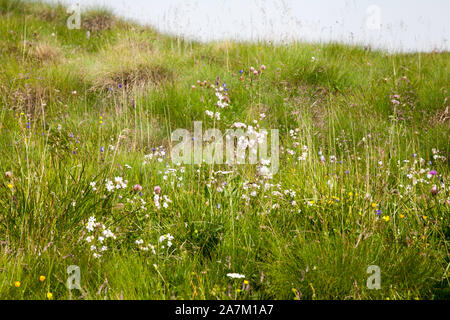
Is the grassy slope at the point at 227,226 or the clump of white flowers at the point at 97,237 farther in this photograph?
the clump of white flowers at the point at 97,237

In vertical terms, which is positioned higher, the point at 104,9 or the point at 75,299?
the point at 104,9

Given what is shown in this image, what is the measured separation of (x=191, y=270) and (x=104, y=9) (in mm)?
10105

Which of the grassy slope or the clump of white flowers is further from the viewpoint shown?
the clump of white flowers

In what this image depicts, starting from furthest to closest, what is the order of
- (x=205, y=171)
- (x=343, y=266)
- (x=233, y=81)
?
1. (x=233, y=81)
2. (x=205, y=171)
3. (x=343, y=266)

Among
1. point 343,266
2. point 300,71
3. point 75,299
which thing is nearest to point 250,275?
point 343,266

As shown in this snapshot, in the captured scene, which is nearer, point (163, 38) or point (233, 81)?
point (233, 81)

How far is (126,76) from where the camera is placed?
640 cm

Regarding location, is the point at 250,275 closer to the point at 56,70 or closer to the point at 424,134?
the point at 424,134

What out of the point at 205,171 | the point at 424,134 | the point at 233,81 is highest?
the point at 233,81

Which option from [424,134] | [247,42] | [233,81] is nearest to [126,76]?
[233,81]

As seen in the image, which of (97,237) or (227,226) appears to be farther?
(227,226)

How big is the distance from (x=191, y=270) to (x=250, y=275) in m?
0.36

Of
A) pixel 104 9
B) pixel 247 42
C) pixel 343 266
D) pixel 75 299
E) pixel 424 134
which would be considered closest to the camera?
pixel 75 299

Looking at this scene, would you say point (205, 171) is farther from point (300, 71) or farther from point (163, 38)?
point (163, 38)
